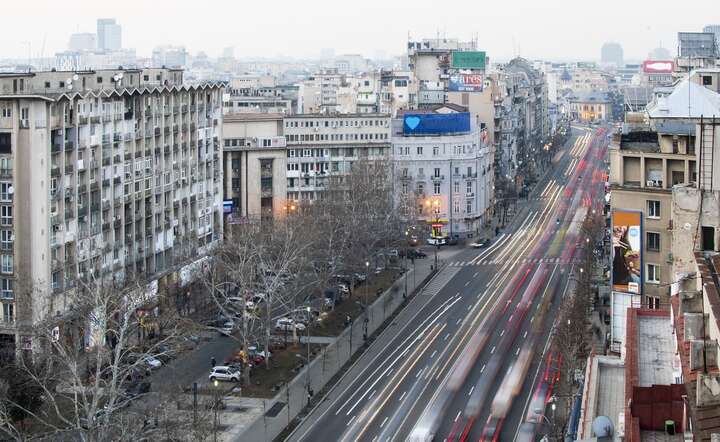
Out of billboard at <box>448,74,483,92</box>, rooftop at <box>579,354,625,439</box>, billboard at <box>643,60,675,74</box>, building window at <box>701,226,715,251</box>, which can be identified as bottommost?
rooftop at <box>579,354,625,439</box>

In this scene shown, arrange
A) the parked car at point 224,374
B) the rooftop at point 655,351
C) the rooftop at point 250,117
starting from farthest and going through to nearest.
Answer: the rooftop at point 250,117 → the parked car at point 224,374 → the rooftop at point 655,351

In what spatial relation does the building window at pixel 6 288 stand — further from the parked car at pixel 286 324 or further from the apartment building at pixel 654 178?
the apartment building at pixel 654 178

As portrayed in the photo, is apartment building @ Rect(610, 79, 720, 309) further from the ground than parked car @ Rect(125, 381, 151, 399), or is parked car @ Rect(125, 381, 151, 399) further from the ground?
apartment building @ Rect(610, 79, 720, 309)

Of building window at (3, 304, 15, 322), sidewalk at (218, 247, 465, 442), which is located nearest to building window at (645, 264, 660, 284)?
sidewalk at (218, 247, 465, 442)

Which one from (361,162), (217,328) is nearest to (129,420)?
(217,328)

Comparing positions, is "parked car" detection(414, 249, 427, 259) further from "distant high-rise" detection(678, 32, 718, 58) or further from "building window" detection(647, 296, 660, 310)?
"building window" detection(647, 296, 660, 310)

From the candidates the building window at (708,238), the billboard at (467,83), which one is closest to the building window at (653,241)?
the building window at (708,238)
